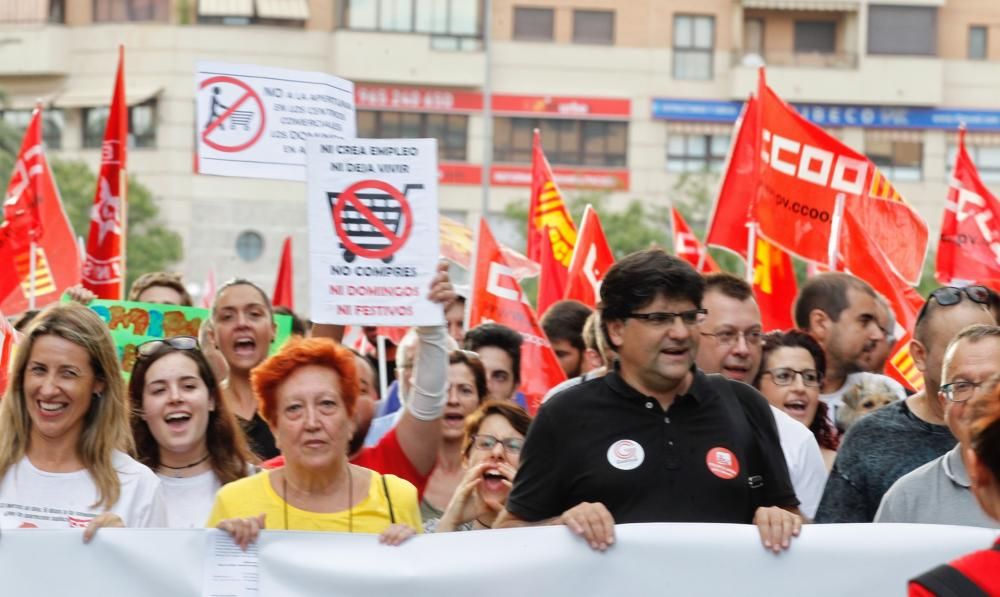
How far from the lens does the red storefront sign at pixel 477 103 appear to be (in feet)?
152

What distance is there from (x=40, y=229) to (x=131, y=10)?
3551 cm

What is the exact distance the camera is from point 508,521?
4.99 metres

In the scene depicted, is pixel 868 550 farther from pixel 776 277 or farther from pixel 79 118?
pixel 79 118

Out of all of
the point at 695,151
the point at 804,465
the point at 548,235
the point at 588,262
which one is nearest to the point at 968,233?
the point at 588,262

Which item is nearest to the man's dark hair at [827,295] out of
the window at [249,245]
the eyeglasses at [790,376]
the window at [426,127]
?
the eyeglasses at [790,376]

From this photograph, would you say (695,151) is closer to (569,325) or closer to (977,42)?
(977,42)

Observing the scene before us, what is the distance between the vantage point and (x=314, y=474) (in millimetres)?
5109

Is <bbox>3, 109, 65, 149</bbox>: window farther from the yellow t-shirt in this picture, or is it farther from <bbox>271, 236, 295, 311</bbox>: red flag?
the yellow t-shirt

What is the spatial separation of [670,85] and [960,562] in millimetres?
45666

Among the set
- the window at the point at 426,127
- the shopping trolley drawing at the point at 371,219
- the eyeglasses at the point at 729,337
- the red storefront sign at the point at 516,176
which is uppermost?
the window at the point at 426,127

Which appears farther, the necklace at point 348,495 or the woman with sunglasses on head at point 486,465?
the woman with sunglasses on head at point 486,465

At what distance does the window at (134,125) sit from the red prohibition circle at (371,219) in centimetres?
4076

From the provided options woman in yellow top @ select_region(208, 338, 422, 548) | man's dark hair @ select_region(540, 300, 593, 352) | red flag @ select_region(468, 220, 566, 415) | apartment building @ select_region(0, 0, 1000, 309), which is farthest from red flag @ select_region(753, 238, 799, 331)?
apartment building @ select_region(0, 0, 1000, 309)

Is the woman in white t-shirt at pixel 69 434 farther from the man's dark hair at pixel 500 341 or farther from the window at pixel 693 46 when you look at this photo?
the window at pixel 693 46
